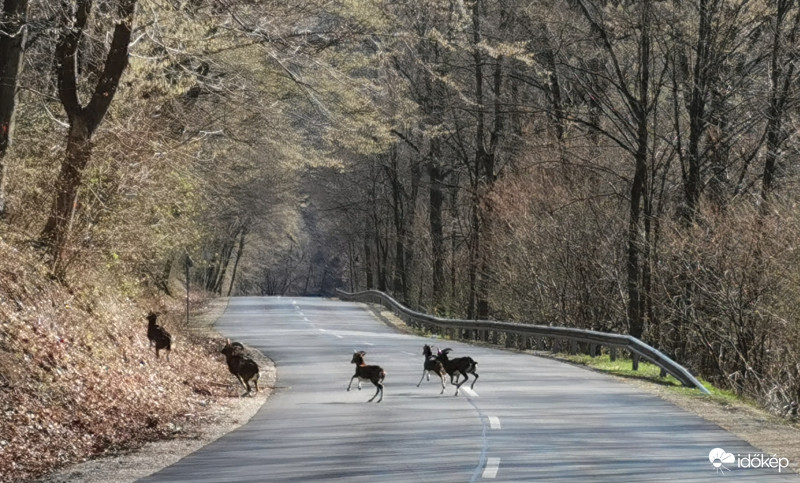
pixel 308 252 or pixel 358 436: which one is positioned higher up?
pixel 308 252

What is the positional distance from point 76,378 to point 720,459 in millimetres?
8869

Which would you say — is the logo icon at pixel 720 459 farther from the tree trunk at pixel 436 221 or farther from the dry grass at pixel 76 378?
the tree trunk at pixel 436 221

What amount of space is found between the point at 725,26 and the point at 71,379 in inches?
756

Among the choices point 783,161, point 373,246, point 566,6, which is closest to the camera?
point 783,161

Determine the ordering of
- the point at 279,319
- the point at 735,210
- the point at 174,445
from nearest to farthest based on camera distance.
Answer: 1. the point at 174,445
2. the point at 735,210
3. the point at 279,319

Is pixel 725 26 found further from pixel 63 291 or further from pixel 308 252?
pixel 308 252

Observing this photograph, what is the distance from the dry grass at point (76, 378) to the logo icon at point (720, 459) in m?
7.00

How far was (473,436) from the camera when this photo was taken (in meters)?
15.1

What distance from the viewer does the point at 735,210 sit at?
27.8 meters

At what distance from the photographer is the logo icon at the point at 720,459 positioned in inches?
492

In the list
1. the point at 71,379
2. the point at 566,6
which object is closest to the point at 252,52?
the point at 566,6

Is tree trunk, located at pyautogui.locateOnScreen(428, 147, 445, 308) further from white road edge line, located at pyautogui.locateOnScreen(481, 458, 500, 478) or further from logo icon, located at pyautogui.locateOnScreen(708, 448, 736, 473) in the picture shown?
white road edge line, located at pyautogui.locateOnScreen(481, 458, 500, 478)

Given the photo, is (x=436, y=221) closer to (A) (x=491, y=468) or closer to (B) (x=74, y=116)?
(B) (x=74, y=116)

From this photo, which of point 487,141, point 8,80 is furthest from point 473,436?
point 487,141
